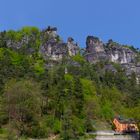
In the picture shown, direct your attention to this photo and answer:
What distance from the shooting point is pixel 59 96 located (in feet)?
240

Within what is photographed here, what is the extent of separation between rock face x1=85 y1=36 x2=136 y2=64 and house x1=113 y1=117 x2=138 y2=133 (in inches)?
1733

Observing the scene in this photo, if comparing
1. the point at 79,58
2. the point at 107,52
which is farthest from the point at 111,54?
the point at 79,58

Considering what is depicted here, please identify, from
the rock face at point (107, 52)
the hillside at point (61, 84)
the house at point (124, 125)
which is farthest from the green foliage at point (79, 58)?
the house at point (124, 125)

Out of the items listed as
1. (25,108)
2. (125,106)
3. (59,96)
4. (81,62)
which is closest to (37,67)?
(81,62)

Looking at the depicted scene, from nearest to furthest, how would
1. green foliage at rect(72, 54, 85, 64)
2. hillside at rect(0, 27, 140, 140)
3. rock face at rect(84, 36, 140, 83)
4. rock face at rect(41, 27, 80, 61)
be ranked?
hillside at rect(0, 27, 140, 140)
green foliage at rect(72, 54, 85, 64)
rock face at rect(41, 27, 80, 61)
rock face at rect(84, 36, 140, 83)

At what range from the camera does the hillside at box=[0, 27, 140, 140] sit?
216ft

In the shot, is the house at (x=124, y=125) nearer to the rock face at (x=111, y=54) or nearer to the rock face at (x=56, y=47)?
the rock face at (x=111, y=54)

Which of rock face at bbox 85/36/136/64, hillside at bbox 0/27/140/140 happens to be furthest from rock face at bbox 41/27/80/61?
rock face at bbox 85/36/136/64

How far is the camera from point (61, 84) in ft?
251

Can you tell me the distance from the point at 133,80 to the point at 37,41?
3138 cm

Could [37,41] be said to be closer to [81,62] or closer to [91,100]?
[81,62]

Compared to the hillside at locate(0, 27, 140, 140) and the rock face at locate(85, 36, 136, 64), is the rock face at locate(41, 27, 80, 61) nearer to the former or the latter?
the hillside at locate(0, 27, 140, 140)

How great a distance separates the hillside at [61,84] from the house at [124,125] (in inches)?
50.0

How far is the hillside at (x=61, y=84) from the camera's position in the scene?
65.7 m
